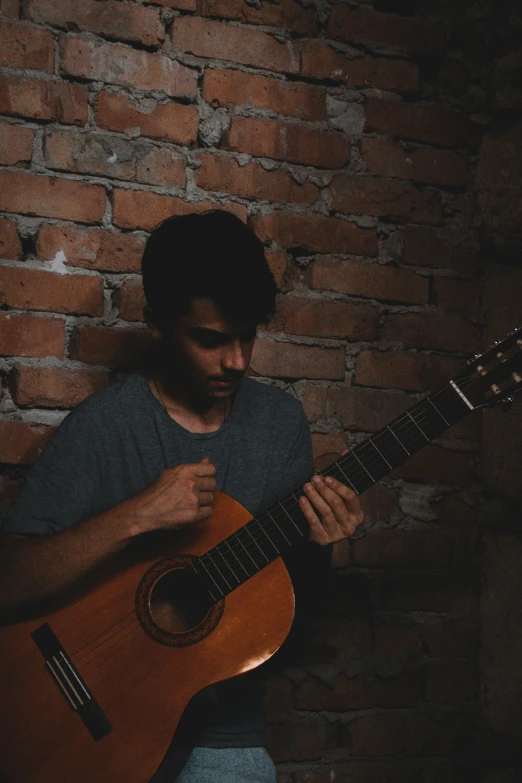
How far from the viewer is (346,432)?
185cm

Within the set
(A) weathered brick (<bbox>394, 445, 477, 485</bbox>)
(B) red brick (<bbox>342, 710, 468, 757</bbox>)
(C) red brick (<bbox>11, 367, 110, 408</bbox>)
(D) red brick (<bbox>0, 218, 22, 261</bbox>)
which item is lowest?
(B) red brick (<bbox>342, 710, 468, 757</bbox>)

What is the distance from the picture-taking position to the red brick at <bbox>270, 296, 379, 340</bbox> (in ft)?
5.94

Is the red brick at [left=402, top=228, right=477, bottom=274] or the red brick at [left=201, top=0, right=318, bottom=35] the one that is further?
the red brick at [left=402, top=228, right=477, bottom=274]

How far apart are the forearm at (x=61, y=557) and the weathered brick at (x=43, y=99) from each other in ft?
3.23

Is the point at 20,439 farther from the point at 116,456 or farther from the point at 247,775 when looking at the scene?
the point at 247,775

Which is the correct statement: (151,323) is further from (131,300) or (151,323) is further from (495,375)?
(495,375)

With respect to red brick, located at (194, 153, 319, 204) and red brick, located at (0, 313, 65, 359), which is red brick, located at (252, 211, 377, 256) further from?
red brick, located at (0, 313, 65, 359)

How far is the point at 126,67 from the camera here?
1.72m

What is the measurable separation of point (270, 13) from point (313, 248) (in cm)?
62

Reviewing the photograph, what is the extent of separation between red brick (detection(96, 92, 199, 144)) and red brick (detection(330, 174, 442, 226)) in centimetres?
41

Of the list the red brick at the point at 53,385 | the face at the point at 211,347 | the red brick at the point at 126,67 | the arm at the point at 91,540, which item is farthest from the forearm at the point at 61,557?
the red brick at the point at 126,67

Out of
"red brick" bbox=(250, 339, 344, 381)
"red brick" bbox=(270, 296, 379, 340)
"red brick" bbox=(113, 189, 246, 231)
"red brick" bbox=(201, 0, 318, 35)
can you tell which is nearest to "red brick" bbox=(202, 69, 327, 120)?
"red brick" bbox=(201, 0, 318, 35)

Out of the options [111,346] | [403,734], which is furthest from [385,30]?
[403,734]

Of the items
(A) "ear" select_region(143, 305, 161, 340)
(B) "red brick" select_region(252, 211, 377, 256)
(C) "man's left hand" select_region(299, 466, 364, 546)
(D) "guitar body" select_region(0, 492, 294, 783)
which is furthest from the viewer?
(B) "red brick" select_region(252, 211, 377, 256)
